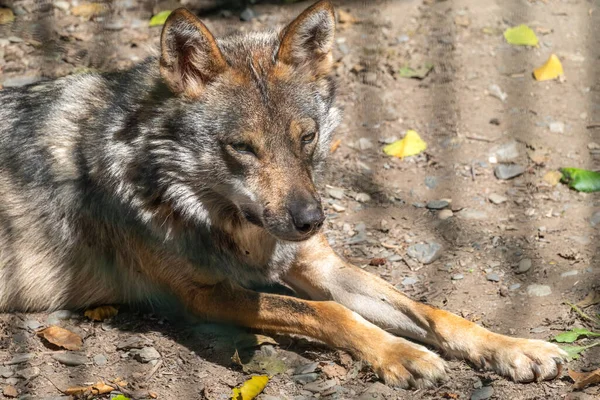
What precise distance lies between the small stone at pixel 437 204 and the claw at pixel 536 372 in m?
1.97

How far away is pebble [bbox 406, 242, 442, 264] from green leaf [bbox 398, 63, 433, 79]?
7.38 ft

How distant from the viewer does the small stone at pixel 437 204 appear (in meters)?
6.38

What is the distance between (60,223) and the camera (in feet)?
17.7

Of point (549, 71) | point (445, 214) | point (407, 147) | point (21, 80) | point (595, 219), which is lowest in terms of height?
point (445, 214)

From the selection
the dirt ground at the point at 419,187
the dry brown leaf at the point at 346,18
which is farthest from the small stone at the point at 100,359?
the dry brown leaf at the point at 346,18

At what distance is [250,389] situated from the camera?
15.0ft

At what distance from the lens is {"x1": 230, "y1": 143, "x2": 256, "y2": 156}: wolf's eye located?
4.72 m

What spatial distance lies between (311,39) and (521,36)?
3733 mm

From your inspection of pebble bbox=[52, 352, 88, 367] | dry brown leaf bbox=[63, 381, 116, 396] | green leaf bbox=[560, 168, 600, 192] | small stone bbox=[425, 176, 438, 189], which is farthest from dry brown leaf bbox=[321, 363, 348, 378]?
green leaf bbox=[560, 168, 600, 192]

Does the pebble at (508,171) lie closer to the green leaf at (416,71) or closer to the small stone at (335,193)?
the small stone at (335,193)

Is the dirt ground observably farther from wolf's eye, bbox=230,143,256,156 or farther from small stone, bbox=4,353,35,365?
wolf's eye, bbox=230,143,256,156

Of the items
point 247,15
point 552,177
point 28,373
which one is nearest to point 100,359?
point 28,373

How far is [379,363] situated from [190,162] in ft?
5.11

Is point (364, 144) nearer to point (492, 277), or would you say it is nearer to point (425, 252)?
point (425, 252)
